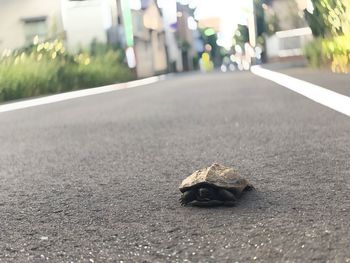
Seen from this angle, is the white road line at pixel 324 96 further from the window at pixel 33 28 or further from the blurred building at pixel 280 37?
the blurred building at pixel 280 37

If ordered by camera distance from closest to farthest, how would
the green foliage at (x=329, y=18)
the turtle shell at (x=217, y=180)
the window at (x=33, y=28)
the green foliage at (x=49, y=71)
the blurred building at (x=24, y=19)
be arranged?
the turtle shell at (x=217, y=180)
the green foliage at (x=329, y=18)
the green foliage at (x=49, y=71)
the blurred building at (x=24, y=19)
the window at (x=33, y=28)

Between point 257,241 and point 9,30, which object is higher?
point 9,30

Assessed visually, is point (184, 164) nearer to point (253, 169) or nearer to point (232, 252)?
point (253, 169)

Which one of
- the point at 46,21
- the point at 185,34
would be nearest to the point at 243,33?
the point at 185,34

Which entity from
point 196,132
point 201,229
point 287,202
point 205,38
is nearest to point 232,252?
point 201,229

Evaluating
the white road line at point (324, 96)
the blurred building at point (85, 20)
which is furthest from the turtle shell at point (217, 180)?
the blurred building at point (85, 20)

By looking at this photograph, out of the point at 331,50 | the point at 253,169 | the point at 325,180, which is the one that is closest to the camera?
the point at 325,180

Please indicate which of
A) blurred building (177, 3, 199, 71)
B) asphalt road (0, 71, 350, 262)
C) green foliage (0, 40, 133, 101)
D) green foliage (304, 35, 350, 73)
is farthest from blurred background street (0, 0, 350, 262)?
blurred building (177, 3, 199, 71)
